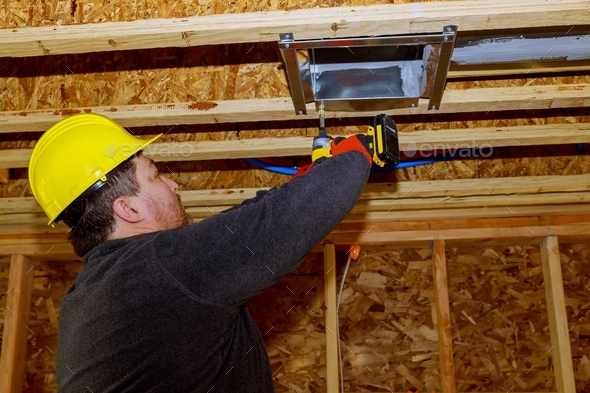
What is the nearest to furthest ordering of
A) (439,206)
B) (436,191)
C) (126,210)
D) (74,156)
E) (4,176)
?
(126,210)
(74,156)
(436,191)
(4,176)
(439,206)

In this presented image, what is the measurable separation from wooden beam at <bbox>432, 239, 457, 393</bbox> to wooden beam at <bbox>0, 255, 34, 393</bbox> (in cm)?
218

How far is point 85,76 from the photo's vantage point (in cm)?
232

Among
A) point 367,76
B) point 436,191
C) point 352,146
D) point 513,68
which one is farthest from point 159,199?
point 436,191

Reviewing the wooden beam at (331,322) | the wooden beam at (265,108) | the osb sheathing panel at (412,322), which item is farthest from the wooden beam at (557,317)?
the wooden beam at (265,108)

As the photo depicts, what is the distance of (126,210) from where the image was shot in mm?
1766

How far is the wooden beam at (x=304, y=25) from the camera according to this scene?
160 cm

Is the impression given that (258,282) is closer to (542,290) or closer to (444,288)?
(444,288)

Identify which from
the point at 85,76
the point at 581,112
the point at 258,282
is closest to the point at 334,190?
the point at 258,282

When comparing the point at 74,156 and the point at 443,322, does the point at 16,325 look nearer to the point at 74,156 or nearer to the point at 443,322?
the point at 74,156

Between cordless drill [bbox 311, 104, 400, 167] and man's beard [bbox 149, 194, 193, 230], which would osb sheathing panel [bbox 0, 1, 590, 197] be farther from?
man's beard [bbox 149, 194, 193, 230]

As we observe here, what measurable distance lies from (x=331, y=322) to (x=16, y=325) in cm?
166

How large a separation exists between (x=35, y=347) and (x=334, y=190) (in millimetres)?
2647

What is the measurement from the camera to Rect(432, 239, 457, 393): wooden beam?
294cm

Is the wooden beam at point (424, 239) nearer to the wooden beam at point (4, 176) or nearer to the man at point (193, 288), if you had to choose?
the wooden beam at point (4, 176)
